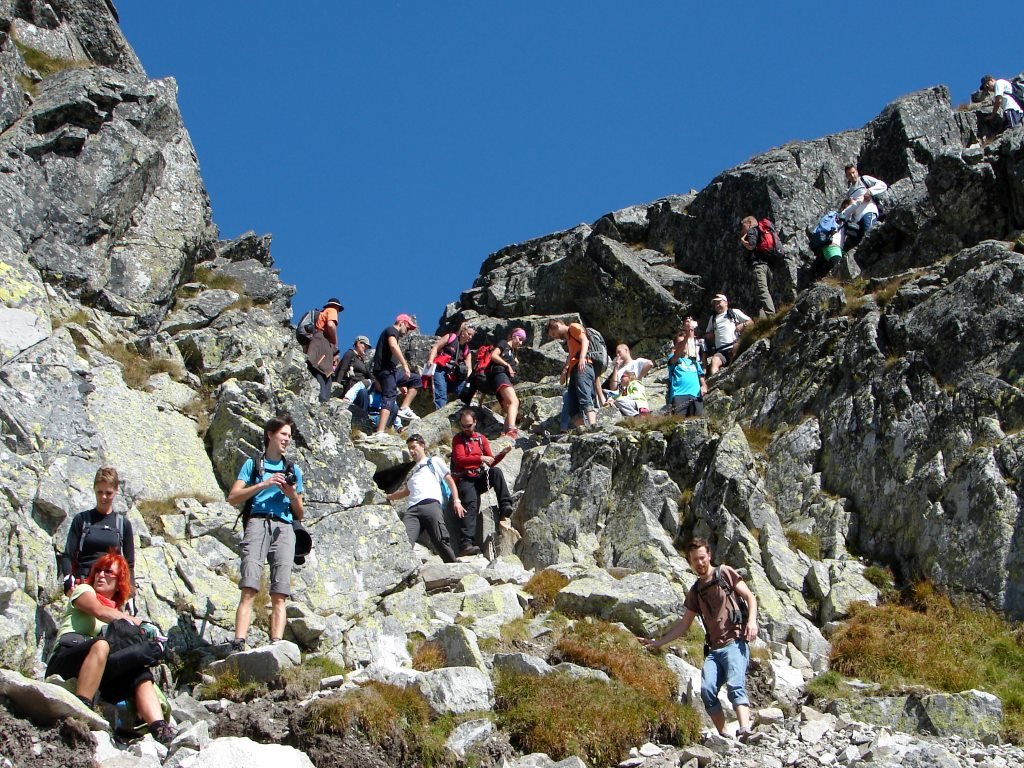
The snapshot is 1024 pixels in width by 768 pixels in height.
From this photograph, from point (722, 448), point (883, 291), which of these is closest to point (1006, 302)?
point (883, 291)

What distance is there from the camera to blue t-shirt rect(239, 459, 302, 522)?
47.4ft

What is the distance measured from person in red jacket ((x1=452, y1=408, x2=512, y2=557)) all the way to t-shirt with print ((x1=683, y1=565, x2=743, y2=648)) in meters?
6.65

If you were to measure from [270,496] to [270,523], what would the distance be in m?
0.37

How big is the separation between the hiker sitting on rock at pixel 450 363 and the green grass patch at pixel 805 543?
945 cm

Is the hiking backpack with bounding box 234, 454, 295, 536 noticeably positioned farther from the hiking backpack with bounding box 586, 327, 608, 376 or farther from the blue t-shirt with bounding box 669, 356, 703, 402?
the hiking backpack with bounding box 586, 327, 608, 376

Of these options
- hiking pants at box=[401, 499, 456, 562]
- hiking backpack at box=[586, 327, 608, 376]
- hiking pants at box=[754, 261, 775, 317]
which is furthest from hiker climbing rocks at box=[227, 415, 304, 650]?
hiking pants at box=[754, 261, 775, 317]

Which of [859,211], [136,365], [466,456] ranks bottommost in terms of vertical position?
[466,456]

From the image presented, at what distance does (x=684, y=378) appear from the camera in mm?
23188

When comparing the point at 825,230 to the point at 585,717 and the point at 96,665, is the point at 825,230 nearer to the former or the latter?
the point at 585,717

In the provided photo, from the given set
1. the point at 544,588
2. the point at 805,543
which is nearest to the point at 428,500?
the point at 544,588

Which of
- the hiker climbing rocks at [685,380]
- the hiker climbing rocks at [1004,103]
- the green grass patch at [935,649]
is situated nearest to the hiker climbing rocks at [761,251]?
the hiker climbing rocks at [685,380]

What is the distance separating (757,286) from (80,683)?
22.3m

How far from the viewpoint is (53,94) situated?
26.8 m

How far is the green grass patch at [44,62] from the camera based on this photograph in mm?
28706
